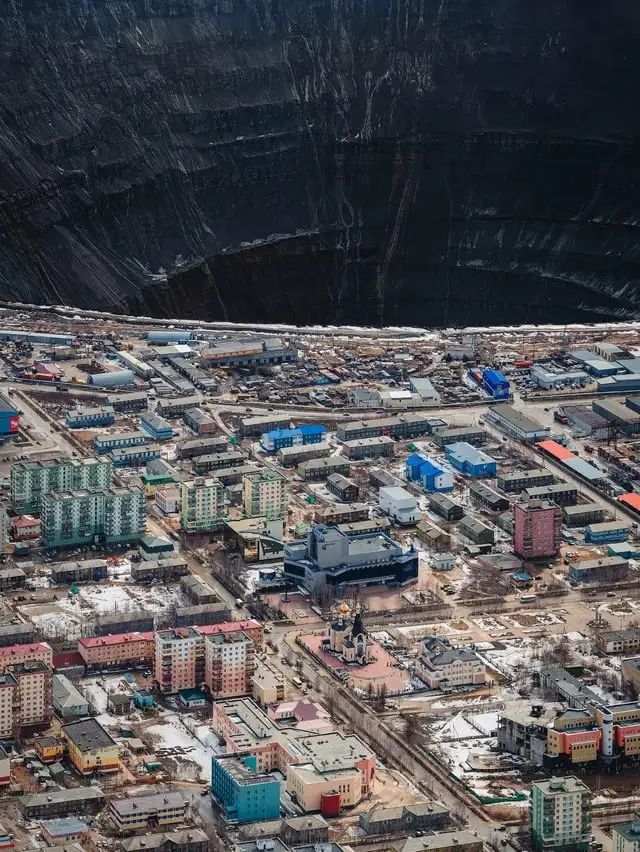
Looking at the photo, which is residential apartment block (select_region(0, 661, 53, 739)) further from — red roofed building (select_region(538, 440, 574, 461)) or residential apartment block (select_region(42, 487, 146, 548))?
red roofed building (select_region(538, 440, 574, 461))

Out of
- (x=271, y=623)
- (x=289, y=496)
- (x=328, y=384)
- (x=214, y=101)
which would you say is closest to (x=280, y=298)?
(x=214, y=101)

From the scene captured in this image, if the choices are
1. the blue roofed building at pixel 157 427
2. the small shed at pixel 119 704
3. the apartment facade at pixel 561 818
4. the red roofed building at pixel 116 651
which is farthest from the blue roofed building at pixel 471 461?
the apartment facade at pixel 561 818

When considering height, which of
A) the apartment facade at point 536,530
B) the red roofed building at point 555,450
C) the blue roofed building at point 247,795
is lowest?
the blue roofed building at point 247,795

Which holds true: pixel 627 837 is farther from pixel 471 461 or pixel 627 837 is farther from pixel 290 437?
pixel 290 437

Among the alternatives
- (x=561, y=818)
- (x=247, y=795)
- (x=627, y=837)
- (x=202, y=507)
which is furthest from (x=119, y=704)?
(x=627, y=837)

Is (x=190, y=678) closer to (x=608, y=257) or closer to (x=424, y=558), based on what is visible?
(x=424, y=558)

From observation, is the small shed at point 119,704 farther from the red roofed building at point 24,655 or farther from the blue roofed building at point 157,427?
Answer: the blue roofed building at point 157,427
